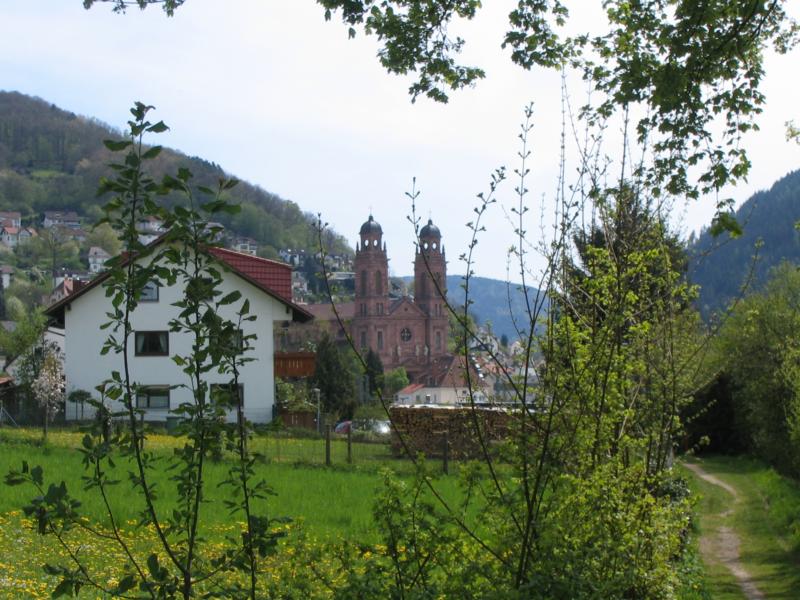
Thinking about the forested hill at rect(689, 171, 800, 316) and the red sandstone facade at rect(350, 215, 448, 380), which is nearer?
the red sandstone facade at rect(350, 215, 448, 380)

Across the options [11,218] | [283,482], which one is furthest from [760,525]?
[11,218]

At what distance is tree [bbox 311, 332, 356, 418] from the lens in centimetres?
5412

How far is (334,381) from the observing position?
2186 inches

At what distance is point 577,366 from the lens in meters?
5.58

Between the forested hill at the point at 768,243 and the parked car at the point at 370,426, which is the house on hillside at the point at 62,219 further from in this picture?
the parked car at the point at 370,426

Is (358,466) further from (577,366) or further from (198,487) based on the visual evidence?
(198,487)

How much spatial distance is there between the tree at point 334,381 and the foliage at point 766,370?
2610 centimetres

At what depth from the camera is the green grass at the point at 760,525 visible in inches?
486

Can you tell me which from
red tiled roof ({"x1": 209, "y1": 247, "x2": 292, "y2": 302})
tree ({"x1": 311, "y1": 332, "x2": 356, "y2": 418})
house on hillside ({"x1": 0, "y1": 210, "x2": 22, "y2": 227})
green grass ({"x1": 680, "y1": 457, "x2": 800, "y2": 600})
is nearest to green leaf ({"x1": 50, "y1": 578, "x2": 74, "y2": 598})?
green grass ({"x1": 680, "y1": 457, "x2": 800, "y2": 600})

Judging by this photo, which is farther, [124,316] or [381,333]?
[381,333]

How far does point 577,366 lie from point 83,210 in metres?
196

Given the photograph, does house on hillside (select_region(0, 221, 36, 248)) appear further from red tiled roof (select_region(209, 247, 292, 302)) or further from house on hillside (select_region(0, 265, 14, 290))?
red tiled roof (select_region(209, 247, 292, 302))

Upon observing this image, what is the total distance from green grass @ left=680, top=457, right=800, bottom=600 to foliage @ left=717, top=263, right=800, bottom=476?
0.70m

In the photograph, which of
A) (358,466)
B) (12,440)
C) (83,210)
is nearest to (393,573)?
(358,466)
